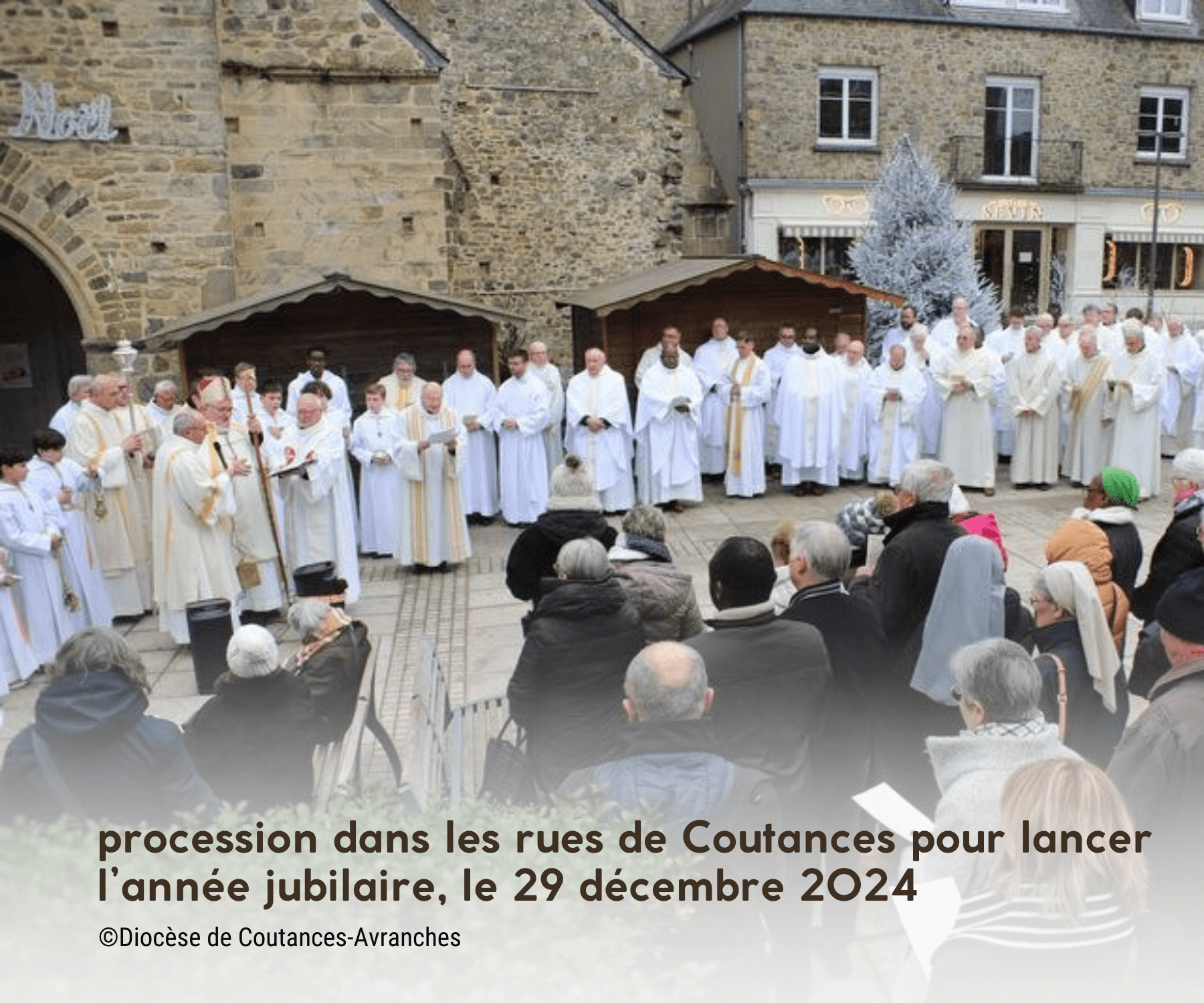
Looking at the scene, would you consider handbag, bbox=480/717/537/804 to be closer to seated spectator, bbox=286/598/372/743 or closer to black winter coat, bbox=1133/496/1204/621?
seated spectator, bbox=286/598/372/743

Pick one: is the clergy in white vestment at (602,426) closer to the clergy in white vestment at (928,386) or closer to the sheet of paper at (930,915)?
the clergy in white vestment at (928,386)

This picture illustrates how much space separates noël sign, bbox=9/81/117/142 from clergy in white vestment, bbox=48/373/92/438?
469cm

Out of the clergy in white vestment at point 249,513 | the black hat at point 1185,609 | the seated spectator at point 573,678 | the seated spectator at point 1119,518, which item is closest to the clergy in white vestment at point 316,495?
the clergy in white vestment at point 249,513

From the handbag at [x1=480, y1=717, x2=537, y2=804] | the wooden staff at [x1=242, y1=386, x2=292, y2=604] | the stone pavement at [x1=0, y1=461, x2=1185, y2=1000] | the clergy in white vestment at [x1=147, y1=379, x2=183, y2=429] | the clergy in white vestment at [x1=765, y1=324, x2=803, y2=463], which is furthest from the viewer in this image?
the clergy in white vestment at [x1=765, y1=324, x2=803, y2=463]

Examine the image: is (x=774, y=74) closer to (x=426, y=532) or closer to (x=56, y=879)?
(x=426, y=532)

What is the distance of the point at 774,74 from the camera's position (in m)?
25.3

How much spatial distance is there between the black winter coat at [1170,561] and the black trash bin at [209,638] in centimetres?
539

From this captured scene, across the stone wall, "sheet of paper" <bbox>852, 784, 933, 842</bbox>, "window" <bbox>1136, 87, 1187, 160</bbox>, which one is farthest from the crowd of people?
"window" <bbox>1136, 87, 1187, 160</bbox>

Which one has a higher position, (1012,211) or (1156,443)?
(1012,211)

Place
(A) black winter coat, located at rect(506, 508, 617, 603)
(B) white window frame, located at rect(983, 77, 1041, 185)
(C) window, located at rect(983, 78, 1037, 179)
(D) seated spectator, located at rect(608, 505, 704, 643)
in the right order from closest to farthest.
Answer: (D) seated spectator, located at rect(608, 505, 704, 643)
(A) black winter coat, located at rect(506, 508, 617, 603)
(B) white window frame, located at rect(983, 77, 1041, 185)
(C) window, located at rect(983, 78, 1037, 179)

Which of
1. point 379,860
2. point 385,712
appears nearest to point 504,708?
point 385,712

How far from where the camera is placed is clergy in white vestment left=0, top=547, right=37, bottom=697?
7.50 metres

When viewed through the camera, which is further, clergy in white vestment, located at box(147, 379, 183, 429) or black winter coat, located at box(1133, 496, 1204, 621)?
clergy in white vestment, located at box(147, 379, 183, 429)

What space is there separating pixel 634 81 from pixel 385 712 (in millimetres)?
18573
